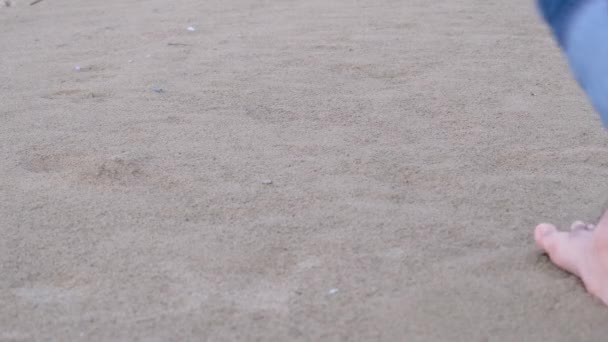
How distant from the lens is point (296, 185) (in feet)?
7.23

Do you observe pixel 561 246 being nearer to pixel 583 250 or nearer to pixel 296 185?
pixel 583 250

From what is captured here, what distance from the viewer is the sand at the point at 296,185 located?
165cm

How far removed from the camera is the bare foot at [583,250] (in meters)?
1.67

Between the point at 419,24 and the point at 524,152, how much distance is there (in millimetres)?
1586

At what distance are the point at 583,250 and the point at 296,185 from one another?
757 millimetres

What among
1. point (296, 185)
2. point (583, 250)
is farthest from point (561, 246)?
point (296, 185)

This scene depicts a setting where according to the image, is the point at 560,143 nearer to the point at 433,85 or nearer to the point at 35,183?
the point at 433,85

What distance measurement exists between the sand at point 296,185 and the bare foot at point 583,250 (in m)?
0.03

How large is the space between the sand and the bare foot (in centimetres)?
3

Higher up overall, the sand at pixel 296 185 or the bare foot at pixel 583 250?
the bare foot at pixel 583 250

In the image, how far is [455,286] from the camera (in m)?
1.71

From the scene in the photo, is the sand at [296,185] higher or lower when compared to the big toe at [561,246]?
lower

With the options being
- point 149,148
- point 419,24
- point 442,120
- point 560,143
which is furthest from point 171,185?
point 419,24

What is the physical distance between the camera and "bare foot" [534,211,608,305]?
1.67 metres
